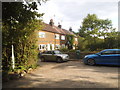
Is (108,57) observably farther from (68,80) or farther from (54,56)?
(54,56)

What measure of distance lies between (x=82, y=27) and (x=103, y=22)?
4011 mm

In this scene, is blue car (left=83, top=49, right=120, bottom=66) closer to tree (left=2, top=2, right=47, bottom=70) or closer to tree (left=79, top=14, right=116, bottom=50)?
tree (left=2, top=2, right=47, bottom=70)

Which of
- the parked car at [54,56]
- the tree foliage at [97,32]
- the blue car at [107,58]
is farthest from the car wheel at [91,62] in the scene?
the tree foliage at [97,32]

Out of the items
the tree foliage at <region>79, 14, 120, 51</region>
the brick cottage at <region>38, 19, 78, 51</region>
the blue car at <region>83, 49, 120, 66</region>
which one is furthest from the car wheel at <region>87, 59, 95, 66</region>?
the brick cottage at <region>38, 19, 78, 51</region>

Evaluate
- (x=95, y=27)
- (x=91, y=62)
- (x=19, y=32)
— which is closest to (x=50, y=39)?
(x=95, y=27)

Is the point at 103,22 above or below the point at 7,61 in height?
above

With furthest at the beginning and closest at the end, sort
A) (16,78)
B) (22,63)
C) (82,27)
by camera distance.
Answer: (82,27) < (22,63) < (16,78)

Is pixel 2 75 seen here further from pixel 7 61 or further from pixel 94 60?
pixel 94 60

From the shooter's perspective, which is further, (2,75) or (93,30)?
(93,30)

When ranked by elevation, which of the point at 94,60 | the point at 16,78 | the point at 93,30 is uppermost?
the point at 93,30

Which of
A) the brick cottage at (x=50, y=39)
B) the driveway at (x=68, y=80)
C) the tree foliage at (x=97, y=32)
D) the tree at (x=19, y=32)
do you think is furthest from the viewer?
the brick cottage at (x=50, y=39)

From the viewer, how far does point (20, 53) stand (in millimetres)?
7633

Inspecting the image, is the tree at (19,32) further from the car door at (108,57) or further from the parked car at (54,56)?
the car door at (108,57)

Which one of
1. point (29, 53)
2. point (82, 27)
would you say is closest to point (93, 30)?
point (82, 27)
